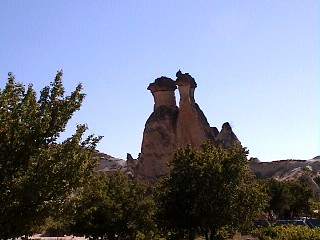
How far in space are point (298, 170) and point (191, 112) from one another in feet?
120

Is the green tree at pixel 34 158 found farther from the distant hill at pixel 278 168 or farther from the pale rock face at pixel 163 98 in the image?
the distant hill at pixel 278 168

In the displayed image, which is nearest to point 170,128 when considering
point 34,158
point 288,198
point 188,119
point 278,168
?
point 188,119

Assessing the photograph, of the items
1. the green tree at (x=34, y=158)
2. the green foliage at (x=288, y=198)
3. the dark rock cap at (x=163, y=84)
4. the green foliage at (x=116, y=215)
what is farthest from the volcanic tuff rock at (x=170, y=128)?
the green tree at (x=34, y=158)

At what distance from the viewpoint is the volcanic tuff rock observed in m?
78.0

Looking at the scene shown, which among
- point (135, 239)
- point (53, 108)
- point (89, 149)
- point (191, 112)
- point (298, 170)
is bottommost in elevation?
point (135, 239)

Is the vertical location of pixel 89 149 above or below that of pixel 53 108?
below

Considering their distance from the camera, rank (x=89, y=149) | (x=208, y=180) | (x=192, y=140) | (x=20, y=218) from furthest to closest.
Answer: (x=192, y=140), (x=208, y=180), (x=89, y=149), (x=20, y=218)

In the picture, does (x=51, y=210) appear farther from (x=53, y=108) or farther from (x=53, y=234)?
(x=53, y=234)

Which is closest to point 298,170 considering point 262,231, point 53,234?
point 53,234

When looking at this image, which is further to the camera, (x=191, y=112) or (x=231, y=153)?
(x=191, y=112)

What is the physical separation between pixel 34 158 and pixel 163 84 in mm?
70677

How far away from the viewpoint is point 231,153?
73.9 feet

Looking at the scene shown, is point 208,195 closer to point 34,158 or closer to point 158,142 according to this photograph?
point 34,158

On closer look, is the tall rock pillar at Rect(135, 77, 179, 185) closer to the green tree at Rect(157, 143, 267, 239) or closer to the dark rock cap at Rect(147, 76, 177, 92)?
the dark rock cap at Rect(147, 76, 177, 92)
